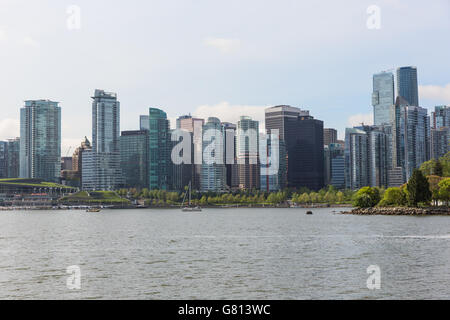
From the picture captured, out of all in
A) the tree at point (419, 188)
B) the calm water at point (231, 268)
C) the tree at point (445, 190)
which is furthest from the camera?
the tree at point (419, 188)

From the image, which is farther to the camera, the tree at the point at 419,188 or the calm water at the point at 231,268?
the tree at the point at 419,188

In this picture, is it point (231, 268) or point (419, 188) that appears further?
point (419, 188)

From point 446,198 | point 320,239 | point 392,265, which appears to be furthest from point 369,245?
point 446,198

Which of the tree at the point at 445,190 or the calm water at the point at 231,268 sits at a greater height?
the tree at the point at 445,190

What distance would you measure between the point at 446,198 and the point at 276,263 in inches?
5573

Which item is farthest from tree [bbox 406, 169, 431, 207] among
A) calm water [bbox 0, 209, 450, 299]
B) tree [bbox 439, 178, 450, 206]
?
calm water [bbox 0, 209, 450, 299]

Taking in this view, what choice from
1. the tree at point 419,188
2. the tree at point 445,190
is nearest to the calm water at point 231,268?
the tree at point 419,188

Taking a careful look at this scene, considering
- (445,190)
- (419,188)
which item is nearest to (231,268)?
(419,188)

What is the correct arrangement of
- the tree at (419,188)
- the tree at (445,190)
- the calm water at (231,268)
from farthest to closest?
the tree at (419,188)
the tree at (445,190)
the calm water at (231,268)

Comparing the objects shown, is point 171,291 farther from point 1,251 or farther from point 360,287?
point 1,251

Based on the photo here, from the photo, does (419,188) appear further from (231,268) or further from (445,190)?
(231,268)

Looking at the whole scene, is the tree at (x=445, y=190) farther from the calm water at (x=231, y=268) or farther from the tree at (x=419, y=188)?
the calm water at (x=231, y=268)

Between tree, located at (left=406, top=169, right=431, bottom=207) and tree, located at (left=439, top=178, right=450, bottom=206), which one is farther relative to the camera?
tree, located at (left=406, top=169, right=431, bottom=207)

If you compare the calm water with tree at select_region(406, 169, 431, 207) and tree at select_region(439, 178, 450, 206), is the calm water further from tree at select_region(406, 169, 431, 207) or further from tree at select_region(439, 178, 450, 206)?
tree at select_region(439, 178, 450, 206)
